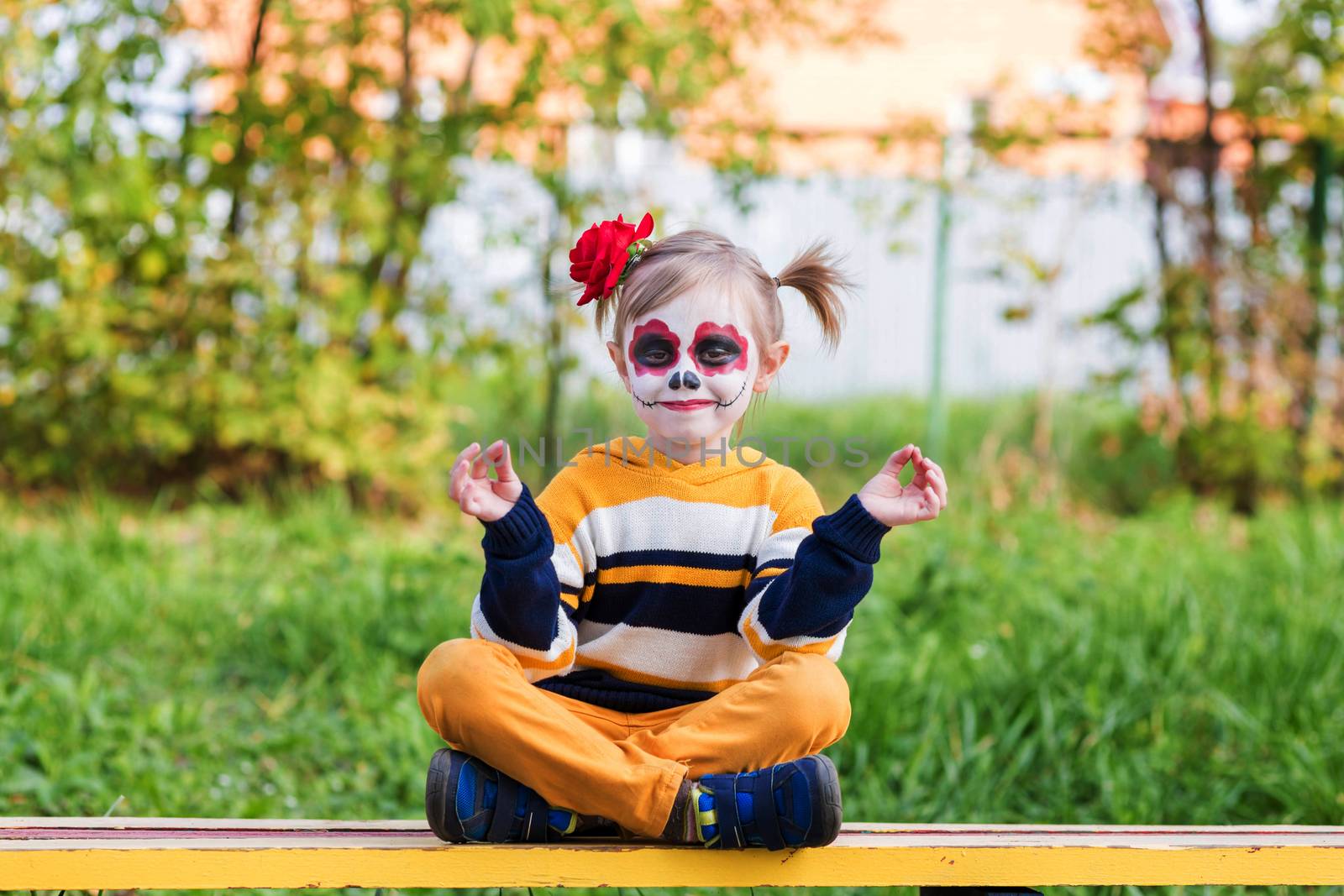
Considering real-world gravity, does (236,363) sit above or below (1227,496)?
above

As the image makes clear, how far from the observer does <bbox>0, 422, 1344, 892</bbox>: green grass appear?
2953 millimetres

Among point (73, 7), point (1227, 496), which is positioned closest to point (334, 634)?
point (73, 7)

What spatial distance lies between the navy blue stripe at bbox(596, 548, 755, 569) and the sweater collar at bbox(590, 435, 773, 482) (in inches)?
4.5

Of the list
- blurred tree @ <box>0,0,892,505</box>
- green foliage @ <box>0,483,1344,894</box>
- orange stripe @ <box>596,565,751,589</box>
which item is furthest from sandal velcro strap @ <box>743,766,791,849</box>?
blurred tree @ <box>0,0,892,505</box>

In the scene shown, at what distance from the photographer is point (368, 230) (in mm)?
5348

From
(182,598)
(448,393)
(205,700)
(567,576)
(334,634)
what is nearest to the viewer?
(567,576)

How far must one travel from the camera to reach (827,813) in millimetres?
1766

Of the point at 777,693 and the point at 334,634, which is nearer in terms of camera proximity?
the point at 777,693

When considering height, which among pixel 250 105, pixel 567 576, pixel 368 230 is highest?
pixel 250 105

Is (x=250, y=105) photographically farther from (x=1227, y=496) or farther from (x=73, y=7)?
(x=1227, y=496)

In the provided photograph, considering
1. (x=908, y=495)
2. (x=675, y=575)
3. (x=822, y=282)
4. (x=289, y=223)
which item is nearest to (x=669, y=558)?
(x=675, y=575)

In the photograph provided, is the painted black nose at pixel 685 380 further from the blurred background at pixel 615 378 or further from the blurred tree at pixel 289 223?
the blurred tree at pixel 289 223

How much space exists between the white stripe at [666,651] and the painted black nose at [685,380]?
362 millimetres

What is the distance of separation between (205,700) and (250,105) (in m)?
2.77
